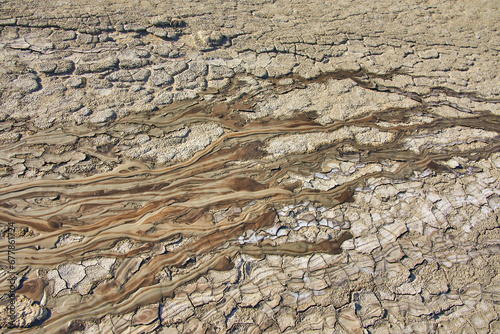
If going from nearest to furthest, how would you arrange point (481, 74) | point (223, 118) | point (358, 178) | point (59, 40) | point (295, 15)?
point (358, 178) < point (223, 118) < point (59, 40) < point (481, 74) < point (295, 15)

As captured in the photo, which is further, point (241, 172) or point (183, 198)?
point (241, 172)

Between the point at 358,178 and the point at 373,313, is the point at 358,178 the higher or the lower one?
the higher one

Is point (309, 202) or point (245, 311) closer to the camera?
point (245, 311)

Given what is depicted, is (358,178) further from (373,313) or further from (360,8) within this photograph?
(360,8)

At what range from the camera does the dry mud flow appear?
1.32 metres

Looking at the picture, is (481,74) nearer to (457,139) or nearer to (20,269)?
(457,139)

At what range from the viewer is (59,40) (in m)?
2.20

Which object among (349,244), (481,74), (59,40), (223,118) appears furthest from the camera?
(481,74)

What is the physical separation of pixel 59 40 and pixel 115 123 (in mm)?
896

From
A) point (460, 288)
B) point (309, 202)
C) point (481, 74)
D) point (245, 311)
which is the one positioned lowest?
point (460, 288)

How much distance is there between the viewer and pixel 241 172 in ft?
5.71

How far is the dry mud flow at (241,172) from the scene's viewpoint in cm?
132

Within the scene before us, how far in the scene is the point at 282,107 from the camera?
6.69 ft

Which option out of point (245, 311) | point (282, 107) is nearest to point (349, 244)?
point (245, 311)
